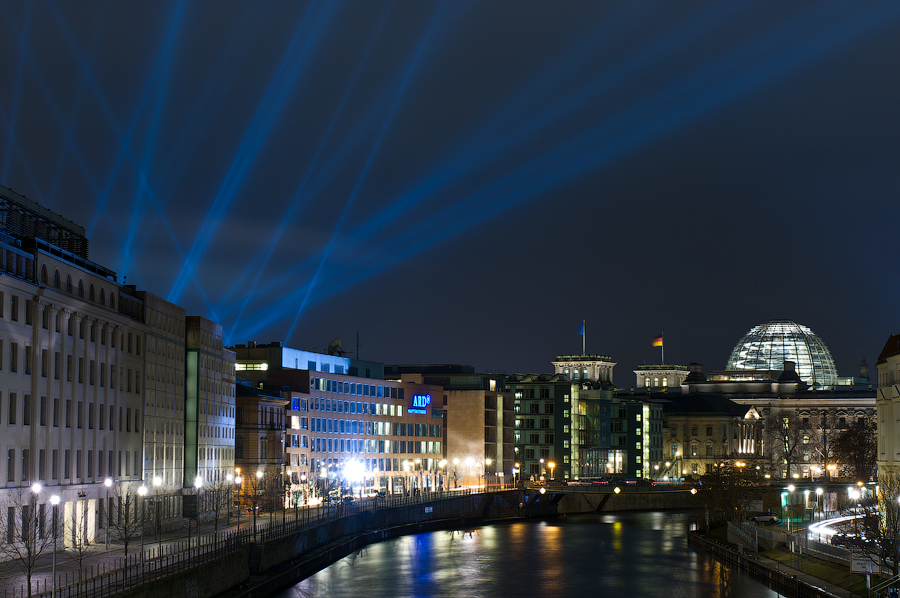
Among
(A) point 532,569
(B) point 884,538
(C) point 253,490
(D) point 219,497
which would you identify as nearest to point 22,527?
(D) point 219,497

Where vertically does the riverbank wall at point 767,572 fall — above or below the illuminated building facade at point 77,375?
below

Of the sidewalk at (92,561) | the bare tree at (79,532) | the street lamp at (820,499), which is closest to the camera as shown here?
the sidewalk at (92,561)

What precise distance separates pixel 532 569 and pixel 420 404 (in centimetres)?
7766

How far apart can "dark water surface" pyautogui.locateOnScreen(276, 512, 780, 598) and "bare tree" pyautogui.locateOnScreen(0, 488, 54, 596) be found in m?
17.1

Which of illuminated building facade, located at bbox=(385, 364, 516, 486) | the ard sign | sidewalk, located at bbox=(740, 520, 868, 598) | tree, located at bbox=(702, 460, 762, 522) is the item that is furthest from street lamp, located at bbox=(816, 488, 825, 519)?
the ard sign

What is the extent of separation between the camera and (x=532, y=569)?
99.4 m

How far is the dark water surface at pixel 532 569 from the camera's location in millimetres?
86500

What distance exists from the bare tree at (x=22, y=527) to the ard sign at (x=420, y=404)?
107m

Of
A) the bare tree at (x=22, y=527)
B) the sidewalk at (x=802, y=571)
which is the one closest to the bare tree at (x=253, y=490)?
the bare tree at (x=22, y=527)

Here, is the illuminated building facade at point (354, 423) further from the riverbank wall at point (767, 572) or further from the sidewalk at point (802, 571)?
the sidewalk at point (802, 571)

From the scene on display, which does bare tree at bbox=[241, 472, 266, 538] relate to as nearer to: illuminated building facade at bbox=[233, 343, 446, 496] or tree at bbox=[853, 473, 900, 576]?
illuminated building facade at bbox=[233, 343, 446, 496]

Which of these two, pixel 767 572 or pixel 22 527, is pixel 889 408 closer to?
pixel 767 572

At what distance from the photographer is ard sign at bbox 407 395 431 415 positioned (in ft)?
574

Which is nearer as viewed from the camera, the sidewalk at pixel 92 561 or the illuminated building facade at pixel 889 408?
the sidewalk at pixel 92 561
